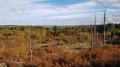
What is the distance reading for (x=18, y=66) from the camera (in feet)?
38.3

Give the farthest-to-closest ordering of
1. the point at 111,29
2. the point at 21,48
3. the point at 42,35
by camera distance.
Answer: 1. the point at 42,35
2. the point at 111,29
3. the point at 21,48

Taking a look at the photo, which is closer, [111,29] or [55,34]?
[111,29]

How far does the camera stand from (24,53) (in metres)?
15.2

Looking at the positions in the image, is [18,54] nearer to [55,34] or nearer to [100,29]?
[55,34]

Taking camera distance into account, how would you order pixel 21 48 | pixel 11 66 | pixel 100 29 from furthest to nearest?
pixel 100 29 → pixel 21 48 → pixel 11 66

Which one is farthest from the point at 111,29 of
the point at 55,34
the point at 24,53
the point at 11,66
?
the point at 11,66

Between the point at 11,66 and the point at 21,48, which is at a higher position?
the point at 21,48

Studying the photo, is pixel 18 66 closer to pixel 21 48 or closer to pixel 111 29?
pixel 21 48

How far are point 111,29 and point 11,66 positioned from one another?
4052cm

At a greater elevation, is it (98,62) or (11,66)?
(98,62)

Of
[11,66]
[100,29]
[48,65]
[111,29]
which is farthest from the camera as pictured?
[100,29]

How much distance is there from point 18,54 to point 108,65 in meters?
10.5

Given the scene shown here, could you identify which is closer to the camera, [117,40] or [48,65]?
[48,65]

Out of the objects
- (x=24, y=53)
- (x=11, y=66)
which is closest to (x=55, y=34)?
(x=24, y=53)
